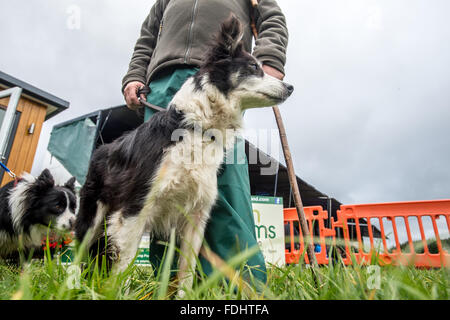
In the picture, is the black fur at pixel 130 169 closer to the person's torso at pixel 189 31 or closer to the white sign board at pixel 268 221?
the person's torso at pixel 189 31

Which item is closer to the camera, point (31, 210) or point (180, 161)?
point (180, 161)

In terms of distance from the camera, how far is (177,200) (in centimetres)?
187

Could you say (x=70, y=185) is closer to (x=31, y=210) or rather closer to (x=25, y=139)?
(x=31, y=210)

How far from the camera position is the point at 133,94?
2484 millimetres

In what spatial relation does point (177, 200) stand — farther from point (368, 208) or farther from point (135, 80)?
point (368, 208)

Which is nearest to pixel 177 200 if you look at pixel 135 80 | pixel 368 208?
pixel 135 80

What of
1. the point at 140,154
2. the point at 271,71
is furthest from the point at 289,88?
the point at 140,154

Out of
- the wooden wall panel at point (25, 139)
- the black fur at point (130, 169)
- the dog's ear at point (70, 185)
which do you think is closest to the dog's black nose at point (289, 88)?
the black fur at point (130, 169)

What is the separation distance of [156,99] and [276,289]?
1.82 m

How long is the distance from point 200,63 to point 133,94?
2.27ft

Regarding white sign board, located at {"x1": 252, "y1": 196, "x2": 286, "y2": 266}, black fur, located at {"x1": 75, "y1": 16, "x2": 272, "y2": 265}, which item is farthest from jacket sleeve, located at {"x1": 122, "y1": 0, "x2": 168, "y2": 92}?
white sign board, located at {"x1": 252, "y1": 196, "x2": 286, "y2": 266}

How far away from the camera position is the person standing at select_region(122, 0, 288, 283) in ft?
6.80

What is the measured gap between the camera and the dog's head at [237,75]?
218 centimetres

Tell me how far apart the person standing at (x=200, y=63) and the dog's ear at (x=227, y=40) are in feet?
0.55
